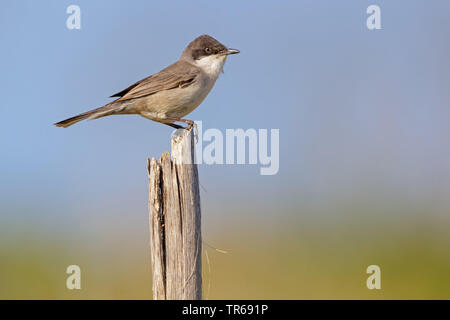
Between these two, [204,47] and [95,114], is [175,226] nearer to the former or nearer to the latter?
[95,114]

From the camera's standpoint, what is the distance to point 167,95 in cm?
598

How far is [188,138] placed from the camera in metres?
4.39

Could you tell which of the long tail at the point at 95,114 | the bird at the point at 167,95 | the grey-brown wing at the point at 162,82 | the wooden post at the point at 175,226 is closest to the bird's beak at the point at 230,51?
the bird at the point at 167,95

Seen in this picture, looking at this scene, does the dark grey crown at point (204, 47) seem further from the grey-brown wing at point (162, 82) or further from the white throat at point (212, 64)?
the grey-brown wing at point (162, 82)

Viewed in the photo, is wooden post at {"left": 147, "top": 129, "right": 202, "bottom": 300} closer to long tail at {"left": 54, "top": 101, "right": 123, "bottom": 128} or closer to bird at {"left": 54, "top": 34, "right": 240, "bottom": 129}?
bird at {"left": 54, "top": 34, "right": 240, "bottom": 129}

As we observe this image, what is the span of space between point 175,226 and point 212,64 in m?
2.99

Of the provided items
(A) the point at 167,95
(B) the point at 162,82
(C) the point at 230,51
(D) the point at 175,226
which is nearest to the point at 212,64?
(C) the point at 230,51

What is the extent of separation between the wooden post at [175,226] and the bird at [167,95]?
5.15 feet

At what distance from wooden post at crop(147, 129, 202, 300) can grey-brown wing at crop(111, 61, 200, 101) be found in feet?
6.52

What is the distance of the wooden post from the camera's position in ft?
13.0

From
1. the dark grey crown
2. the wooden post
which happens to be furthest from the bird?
the wooden post
